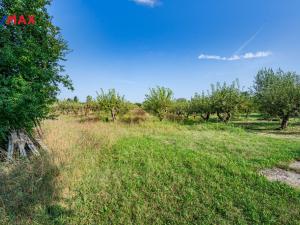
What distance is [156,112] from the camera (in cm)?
→ 1582

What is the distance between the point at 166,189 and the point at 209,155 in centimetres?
246

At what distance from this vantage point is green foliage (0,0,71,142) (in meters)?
4.68

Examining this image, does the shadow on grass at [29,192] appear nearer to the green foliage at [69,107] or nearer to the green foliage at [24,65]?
the green foliage at [24,65]

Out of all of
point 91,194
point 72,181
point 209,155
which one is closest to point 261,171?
point 209,155

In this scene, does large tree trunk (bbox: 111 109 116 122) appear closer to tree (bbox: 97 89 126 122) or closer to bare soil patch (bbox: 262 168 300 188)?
tree (bbox: 97 89 126 122)

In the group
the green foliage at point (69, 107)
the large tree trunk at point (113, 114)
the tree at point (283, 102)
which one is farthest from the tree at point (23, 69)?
the green foliage at point (69, 107)

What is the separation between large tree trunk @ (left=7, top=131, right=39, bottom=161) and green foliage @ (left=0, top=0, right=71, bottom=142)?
0.75 ft

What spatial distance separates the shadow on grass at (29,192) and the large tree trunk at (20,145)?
0.61 m

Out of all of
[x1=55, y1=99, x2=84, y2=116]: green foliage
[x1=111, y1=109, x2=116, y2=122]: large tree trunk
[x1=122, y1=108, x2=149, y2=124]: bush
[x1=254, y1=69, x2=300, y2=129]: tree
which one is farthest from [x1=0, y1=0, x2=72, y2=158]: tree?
[x1=55, y1=99, x2=84, y2=116]: green foliage

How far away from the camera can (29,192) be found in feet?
12.3

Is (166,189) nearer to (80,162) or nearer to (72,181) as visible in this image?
(72,181)

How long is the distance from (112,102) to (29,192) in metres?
12.6

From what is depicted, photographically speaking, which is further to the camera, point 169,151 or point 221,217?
point 169,151

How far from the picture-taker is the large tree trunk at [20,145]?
5246 mm
